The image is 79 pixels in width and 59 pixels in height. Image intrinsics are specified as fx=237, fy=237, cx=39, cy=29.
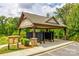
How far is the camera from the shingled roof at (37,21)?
6.77m

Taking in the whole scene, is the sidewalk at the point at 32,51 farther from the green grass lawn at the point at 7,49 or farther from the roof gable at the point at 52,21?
the roof gable at the point at 52,21

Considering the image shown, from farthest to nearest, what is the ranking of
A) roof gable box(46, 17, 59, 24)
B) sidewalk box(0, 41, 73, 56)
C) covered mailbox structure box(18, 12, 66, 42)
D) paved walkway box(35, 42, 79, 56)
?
roof gable box(46, 17, 59, 24) → covered mailbox structure box(18, 12, 66, 42) → paved walkway box(35, 42, 79, 56) → sidewalk box(0, 41, 73, 56)

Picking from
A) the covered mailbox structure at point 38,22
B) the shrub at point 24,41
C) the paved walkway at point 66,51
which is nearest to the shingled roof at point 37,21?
the covered mailbox structure at point 38,22

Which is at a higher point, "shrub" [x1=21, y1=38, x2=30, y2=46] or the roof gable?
the roof gable

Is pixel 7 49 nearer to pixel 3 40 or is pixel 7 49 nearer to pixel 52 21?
pixel 3 40

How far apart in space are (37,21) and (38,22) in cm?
4

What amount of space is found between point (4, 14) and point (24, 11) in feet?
1.86

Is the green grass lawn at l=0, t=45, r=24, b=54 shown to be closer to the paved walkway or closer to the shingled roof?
the shingled roof

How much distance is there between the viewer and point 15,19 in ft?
21.9

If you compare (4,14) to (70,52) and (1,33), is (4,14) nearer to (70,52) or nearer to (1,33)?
(1,33)

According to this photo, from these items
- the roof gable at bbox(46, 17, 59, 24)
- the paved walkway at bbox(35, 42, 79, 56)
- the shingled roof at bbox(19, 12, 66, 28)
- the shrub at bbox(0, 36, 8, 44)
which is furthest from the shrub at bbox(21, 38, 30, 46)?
the roof gable at bbox(46, 17, 59, 24)

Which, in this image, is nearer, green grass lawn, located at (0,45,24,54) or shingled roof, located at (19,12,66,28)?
green grass lawn, located at (0,45,24,54)

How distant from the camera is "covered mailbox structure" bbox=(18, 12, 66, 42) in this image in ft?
22.2

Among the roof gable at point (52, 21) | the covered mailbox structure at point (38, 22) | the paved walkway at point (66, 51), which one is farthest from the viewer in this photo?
the roof gable at point (52, 21)
